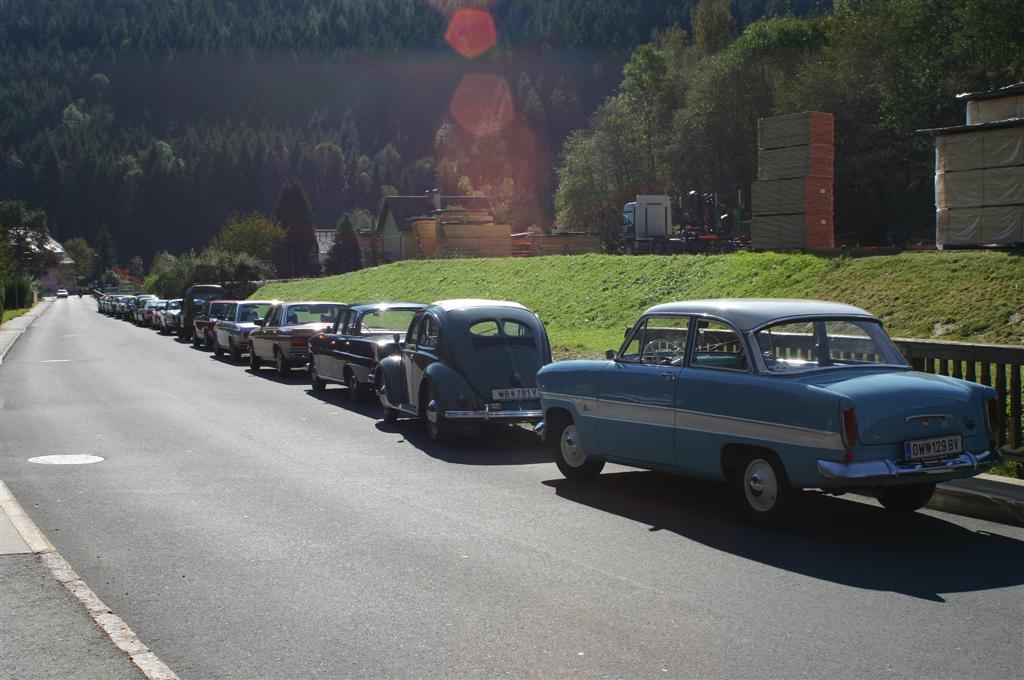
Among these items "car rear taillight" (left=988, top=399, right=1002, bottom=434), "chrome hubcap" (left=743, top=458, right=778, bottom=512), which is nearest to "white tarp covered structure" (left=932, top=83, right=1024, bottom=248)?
"car rear taillight" (left=988, top=399, right=1002, bottom=434)

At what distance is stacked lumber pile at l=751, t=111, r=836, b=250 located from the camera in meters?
24.6

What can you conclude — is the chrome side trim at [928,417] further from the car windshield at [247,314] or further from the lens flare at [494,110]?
the lens flare at [494,110]

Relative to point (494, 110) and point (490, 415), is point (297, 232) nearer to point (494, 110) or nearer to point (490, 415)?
point (494, 110)

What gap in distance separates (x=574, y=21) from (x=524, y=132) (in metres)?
35.7

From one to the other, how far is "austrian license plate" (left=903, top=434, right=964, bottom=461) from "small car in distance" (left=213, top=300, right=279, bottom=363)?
838 inches

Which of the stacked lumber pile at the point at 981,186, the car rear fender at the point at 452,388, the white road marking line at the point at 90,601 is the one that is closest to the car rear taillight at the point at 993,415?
the car rear fender at the point at 452,388

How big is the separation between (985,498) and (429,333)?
7.21 metres

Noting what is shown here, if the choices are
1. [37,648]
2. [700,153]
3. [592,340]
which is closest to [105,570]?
[37,648]

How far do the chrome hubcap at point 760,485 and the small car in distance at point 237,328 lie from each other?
2025 centimetres

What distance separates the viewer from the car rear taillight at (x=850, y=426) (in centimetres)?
721

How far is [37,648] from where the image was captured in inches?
213

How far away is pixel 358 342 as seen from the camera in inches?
679

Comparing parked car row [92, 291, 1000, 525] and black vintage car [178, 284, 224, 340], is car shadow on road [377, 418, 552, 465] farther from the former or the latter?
black vintage car [178, 284, 224, 340]

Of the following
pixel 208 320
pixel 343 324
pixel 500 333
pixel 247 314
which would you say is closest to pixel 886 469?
pixel 500 333
